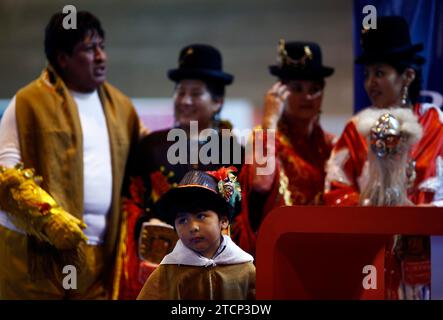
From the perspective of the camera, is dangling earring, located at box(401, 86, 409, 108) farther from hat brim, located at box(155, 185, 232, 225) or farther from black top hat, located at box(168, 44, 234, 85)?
hat brim, located at box(155, 185, 232, 225)

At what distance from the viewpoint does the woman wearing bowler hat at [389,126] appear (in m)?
2.97

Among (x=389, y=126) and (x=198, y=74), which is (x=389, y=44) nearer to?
(x=389, y=126)

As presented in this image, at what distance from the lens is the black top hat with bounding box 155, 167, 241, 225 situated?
2.04m

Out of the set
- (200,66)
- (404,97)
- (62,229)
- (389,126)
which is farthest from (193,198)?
(200,66)

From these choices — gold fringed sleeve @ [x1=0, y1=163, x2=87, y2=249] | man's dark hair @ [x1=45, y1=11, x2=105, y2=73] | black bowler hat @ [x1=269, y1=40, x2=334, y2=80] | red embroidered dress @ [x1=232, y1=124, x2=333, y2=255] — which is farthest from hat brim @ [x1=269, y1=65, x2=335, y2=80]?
gold fringed sleeve @ [x1=0, y1=163, x2=87, y2=249]

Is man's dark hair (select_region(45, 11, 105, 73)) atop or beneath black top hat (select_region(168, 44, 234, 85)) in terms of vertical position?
atop

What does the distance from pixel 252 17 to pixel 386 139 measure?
1924mm

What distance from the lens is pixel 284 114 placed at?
11.4 ft

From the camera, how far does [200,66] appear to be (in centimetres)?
345

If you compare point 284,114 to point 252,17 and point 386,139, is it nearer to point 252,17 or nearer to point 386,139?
point 386,139

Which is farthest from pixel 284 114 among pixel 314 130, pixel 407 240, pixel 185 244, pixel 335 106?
pixel 185 244

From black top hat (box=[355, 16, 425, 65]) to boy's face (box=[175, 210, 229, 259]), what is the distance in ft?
4.54

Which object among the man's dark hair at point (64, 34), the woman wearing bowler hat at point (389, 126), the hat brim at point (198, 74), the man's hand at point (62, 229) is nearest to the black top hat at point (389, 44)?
the woman wearing bowler hat at point (389, 126)

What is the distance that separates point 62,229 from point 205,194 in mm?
992
